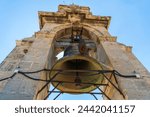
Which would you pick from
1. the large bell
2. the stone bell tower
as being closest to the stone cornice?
the stone bell tower

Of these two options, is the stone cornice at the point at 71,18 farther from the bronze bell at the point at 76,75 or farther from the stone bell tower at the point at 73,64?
the bronze bell at the point at 76,75

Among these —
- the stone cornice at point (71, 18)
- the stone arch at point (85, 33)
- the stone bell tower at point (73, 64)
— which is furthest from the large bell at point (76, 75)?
the stone cornice at point (71, 18)

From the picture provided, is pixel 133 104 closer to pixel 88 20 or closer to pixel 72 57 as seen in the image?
pixel 72 57

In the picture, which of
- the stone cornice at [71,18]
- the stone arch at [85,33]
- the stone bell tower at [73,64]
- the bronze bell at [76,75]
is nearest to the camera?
the stone bell tower at [73,64]

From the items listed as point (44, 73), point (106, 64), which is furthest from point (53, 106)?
point (106, 64)

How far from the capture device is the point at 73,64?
30.9 feet

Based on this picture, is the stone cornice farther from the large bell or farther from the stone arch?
A: the large bell

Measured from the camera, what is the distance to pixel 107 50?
952 cm

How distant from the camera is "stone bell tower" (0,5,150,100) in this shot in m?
7.25

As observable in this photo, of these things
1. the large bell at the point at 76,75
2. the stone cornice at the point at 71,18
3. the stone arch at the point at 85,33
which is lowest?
the large bell at the point at 76,75

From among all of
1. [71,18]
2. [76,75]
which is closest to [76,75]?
[76,75]

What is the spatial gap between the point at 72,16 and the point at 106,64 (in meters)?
3.40

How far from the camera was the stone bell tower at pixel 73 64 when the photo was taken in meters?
7.25

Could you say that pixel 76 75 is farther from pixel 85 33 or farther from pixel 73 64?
pixel 85 33
